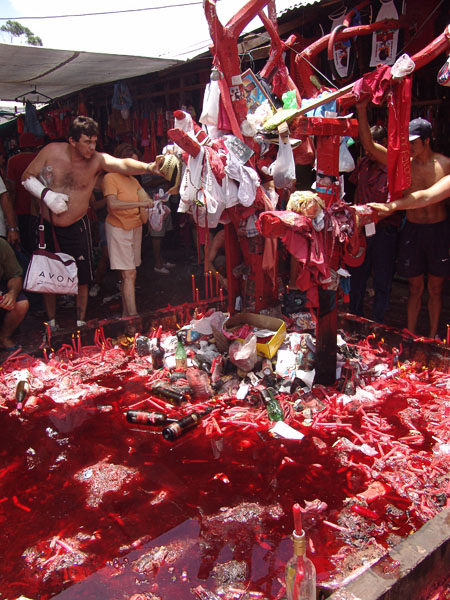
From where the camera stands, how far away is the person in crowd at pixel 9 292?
213 inches

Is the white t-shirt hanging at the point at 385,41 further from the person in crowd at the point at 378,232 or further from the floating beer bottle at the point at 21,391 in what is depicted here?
the floating beer bottle at the point at 21,391

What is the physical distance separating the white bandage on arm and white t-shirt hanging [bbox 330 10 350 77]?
13.8ft

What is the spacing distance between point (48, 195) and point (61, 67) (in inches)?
116

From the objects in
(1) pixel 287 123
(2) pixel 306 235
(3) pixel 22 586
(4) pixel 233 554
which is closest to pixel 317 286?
(2) pixel 306 235

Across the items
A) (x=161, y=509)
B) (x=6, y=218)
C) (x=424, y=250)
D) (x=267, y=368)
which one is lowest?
(x=161, y=509)

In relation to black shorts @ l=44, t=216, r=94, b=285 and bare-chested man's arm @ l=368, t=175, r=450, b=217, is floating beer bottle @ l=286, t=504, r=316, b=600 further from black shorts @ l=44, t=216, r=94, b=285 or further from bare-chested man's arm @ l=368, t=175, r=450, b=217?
black shorts @ l=44, t=216, r=94, b=285

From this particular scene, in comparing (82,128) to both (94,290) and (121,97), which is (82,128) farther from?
(121,97)

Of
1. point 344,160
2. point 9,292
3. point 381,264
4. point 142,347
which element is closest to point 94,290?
point 9,292

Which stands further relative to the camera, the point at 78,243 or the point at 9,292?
the point at 78,243

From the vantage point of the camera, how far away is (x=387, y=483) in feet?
10.7

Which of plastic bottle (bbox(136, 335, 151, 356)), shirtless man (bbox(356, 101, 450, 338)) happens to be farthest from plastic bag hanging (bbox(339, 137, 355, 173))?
plastic bottle (bbox(136, 335, 151, 356))

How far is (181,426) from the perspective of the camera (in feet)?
12.6

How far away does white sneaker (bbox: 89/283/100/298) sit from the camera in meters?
7.97

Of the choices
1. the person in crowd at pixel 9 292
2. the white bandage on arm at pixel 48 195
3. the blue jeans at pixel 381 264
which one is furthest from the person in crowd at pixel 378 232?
the person in crowd at pixel 9 292
